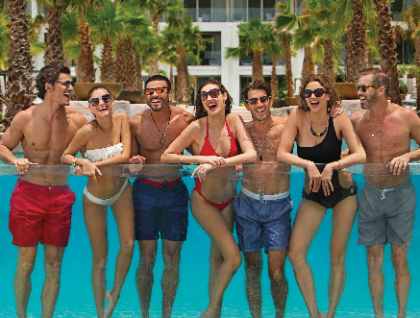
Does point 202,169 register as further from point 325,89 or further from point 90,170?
point 325,89

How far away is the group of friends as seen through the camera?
3.82 meters

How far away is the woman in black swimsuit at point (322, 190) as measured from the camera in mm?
3770

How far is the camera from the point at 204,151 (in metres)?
4.02

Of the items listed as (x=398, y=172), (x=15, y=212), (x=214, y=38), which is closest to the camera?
(x=398, y=172)

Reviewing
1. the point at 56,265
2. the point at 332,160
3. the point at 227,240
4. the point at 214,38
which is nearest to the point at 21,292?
the point at 56,265

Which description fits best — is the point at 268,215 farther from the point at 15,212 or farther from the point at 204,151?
the point at 15,212

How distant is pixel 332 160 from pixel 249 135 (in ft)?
2.19

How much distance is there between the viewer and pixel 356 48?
18.1 metres

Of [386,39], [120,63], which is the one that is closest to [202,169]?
[386,39]

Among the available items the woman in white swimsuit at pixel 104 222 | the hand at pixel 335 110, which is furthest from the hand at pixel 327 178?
the woman in white swimsuit at pixel 104 222

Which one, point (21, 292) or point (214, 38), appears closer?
point (21, 292)

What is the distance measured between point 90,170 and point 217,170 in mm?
913

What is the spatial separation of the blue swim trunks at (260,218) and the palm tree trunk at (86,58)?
48.3 ft

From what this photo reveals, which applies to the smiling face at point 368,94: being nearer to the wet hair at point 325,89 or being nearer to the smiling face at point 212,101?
the wet hair at point 325,89
